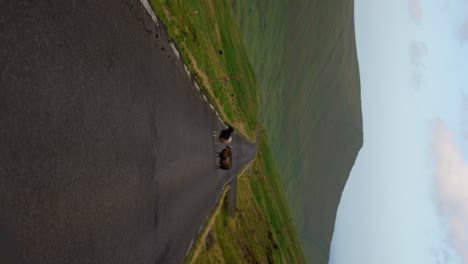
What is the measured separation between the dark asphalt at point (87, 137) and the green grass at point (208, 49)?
433 centimetres

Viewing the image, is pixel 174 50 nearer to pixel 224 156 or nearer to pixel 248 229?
pixel 224 156

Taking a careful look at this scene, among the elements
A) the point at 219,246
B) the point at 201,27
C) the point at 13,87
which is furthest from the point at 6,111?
the point at 201,27

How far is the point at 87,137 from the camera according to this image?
10023 mm

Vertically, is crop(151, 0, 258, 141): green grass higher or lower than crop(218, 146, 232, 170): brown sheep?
higher

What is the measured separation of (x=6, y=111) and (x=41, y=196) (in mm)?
1600

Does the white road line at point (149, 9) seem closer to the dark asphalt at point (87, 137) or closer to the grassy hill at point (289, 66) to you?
the dark asphalt at point (87, 137)

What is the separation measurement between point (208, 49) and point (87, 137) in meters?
25.5

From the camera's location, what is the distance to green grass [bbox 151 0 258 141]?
76.4ft

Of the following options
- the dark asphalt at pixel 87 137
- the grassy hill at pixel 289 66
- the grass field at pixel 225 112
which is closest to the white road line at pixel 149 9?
the dark asphalt at pixel 87 137

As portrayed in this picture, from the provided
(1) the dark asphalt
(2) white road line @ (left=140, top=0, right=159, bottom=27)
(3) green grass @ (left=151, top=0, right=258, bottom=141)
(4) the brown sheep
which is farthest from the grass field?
(1) the dark asphalt

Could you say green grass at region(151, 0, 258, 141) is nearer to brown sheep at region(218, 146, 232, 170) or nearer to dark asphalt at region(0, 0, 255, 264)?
brown sheep at region(218, 146, 232, 170)

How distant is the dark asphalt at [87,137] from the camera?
746 centimetres

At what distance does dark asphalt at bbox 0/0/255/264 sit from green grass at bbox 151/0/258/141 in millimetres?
4334

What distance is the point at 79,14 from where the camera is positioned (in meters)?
10.3
